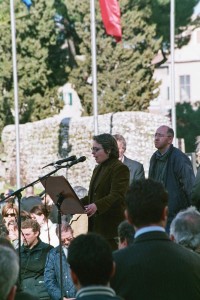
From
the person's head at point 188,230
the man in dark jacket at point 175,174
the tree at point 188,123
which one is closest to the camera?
the person's head at point 188,230

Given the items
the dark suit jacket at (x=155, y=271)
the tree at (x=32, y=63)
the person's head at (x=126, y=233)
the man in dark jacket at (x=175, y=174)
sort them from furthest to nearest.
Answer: the tree at (x=32, y=63) < the man in dark jacket at (x=175, y=174) < the person's head at (x=126, y=233) < the dark suit jacket at (x=155, y=271)

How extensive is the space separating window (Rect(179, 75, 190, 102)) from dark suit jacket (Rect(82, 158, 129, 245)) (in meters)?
55.4

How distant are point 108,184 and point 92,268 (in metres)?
5.19

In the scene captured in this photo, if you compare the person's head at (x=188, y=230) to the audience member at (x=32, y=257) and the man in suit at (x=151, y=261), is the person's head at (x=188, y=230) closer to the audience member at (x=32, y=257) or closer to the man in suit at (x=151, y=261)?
the man in suit at (x=151, y=261)

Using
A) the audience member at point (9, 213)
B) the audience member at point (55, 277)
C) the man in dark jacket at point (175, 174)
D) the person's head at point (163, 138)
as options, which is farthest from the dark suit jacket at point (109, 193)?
the audience member at point (9, 213)

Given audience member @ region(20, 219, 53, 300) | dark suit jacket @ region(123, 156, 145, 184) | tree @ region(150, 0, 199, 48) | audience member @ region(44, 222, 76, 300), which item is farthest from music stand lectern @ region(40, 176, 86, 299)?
tree @ region(150, 0, 199, 48)

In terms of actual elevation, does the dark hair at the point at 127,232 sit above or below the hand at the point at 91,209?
above

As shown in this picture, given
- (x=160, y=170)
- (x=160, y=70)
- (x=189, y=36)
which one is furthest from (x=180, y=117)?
(x=160, y=170)

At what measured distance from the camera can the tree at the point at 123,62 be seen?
45.7 meters

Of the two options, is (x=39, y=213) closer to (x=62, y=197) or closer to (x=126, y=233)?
(x=62, y=197)

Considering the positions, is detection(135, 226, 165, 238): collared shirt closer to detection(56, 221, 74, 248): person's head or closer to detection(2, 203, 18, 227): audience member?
detection(56, 221, 74, 248): person's head

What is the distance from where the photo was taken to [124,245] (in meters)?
6.71

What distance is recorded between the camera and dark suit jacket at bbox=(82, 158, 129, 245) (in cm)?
977

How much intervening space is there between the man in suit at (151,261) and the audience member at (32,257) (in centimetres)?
545
